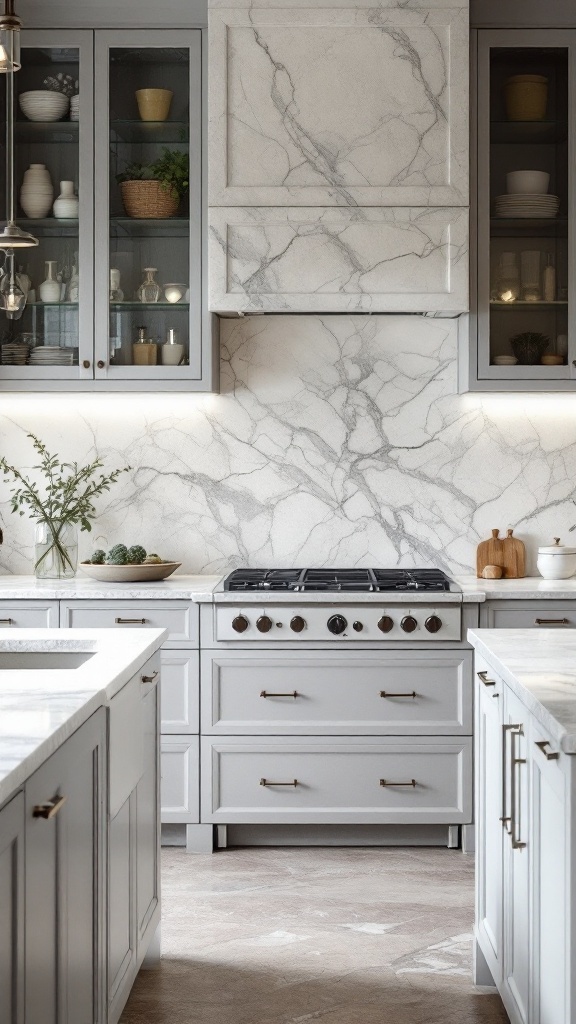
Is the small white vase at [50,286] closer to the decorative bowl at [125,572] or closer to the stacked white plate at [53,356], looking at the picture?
the stacked white plate at [53,356]

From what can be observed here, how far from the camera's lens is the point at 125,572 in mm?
3768

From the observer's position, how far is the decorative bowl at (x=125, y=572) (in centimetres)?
376

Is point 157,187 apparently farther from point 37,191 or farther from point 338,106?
point 338,106

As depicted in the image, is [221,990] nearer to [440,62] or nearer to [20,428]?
[20,428]

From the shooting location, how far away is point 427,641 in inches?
142

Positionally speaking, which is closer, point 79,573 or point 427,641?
point 427,641

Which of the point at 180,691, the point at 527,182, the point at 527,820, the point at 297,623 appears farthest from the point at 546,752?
the point at 527,182

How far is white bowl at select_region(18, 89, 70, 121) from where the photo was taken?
151 inches

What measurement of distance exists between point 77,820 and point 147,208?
263 centimetres

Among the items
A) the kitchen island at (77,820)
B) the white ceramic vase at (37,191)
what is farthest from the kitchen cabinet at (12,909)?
the white ceramic vase at (37,191)

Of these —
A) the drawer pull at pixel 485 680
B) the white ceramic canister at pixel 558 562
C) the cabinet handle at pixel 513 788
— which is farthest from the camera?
the white ceramic canister at pixel 558 562

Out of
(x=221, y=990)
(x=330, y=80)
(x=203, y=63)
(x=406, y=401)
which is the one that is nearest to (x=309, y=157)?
(x=330, y=80)

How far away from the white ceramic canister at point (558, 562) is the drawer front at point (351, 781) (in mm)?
762

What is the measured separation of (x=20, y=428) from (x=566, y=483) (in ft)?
7.27
